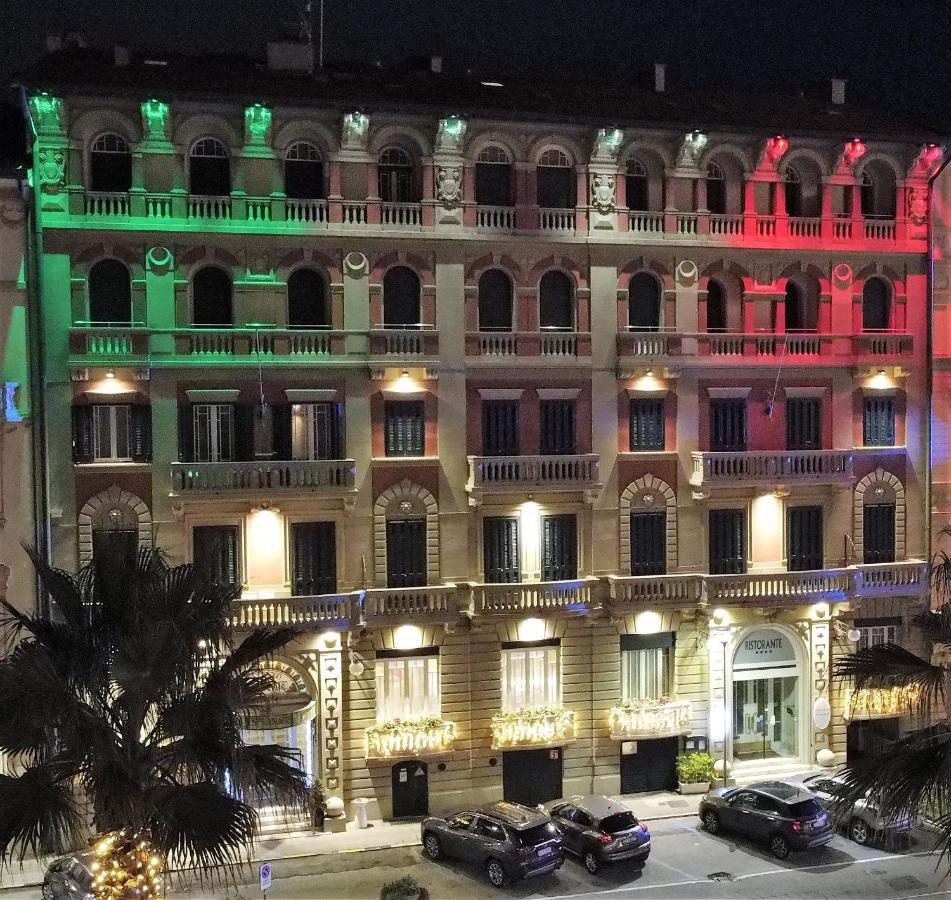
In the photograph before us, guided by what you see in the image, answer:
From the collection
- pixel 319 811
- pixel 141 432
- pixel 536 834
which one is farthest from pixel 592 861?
pixel 141 432

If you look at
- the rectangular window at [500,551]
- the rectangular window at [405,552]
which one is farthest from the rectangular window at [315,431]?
the rectangular window at [500,551]

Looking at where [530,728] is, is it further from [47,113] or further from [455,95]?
[47,113]

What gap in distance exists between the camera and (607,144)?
3700 cm

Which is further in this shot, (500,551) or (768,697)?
(768,697)

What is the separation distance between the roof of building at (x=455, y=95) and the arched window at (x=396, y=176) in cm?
174

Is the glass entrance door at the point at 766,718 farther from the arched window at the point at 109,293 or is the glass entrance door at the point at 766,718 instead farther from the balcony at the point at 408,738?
the arched window at the point at 109,293

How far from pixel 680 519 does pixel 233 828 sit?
71.7ft

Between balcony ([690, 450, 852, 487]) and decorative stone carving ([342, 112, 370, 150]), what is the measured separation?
1484 cm

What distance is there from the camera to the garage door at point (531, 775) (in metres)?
37.3

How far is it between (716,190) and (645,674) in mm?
16637

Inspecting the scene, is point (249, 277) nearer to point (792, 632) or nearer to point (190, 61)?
point (190, 61)

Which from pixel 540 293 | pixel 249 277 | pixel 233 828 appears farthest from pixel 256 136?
pixel 233 828

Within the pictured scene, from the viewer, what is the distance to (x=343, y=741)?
1406 inches

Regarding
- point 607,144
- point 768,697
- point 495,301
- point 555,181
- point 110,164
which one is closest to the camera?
point 110,164
